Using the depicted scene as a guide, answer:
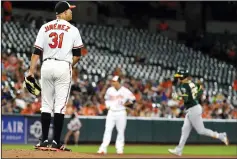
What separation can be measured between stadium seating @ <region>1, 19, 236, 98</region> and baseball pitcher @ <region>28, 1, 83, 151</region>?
42.8ft

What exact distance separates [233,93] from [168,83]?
303 centimetres

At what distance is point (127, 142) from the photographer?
21391mm

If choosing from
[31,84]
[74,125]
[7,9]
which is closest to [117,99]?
[74,125]

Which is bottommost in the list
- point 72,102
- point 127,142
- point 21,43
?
point 127,142

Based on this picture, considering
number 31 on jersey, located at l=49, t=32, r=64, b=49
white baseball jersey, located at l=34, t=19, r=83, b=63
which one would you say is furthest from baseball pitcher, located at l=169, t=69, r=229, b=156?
number 31 on jersey, located at l=49, t=32, r=64, b=49

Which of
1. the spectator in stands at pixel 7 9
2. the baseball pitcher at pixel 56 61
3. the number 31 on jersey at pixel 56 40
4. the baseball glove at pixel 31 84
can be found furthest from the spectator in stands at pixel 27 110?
the number 31 on jersey at pixel 56 40

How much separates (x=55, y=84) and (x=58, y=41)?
55cm

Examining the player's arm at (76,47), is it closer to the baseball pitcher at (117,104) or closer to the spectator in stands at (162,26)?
the baseball pitcher at (117,104)

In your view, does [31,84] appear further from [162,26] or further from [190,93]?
[162,26]

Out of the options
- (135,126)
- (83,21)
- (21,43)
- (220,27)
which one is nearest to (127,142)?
(135,126)

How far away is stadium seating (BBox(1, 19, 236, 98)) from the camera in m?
23.5

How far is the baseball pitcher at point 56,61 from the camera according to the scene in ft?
27.1

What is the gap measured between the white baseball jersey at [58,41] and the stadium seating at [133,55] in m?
13.1

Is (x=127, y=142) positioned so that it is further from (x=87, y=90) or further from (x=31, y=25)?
(x=31, y=25)
